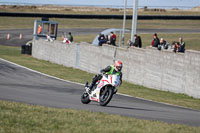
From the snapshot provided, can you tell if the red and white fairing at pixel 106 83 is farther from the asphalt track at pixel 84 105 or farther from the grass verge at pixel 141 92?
the grass verge at pixel 141 92

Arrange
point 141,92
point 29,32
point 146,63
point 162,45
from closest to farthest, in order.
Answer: point 141,92, point 146,63, point 162,45, point 29,32

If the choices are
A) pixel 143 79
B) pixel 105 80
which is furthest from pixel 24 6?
pixel 105 80

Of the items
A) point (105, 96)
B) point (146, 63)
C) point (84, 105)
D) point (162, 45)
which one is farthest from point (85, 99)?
point (162, 45)

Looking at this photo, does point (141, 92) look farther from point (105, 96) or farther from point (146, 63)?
point (105, 96)

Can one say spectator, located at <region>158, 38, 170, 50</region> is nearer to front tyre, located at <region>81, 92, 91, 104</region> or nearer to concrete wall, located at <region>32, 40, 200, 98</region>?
concrete wall, located at <region>32, 40, 200, 98</region>

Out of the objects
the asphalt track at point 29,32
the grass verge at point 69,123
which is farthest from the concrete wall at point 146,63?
the asphalt track at point 29,32

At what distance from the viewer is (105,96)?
529 inches

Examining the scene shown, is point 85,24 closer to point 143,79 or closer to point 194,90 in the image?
point 143,79

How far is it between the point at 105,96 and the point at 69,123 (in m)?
4.15

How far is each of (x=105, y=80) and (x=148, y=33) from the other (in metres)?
42.8

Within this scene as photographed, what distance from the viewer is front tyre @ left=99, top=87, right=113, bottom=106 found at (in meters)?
13.2

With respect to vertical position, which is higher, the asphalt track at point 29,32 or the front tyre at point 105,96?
the asphalt track at point 29,32

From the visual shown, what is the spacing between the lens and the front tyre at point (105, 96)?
13.2 meters

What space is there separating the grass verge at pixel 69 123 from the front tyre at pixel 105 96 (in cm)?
213
